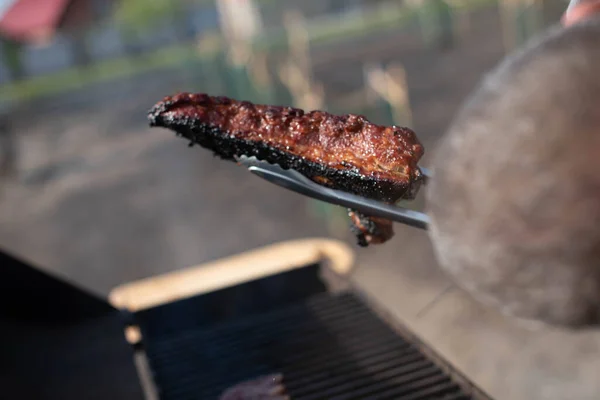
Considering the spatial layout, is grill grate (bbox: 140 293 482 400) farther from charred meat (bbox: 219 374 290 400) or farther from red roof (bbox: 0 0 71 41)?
red roof (bbox: 0 0 71 41)

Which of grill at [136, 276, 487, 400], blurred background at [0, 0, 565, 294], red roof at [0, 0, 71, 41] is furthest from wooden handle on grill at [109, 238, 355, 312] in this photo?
red roof at [0, 0, 71, 41]

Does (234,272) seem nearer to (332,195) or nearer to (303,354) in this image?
(303,354)

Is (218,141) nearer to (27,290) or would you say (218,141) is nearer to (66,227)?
(27,290)

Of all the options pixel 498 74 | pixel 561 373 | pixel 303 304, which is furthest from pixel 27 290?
pixel 561 373

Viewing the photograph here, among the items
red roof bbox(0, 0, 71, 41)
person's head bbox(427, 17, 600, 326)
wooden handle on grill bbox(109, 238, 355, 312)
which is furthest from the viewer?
red roof bbox(0, 0, 71, 41)

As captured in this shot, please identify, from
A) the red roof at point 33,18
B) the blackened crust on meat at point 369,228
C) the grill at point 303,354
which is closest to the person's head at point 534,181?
the blackened crust on meat at point 369,228
